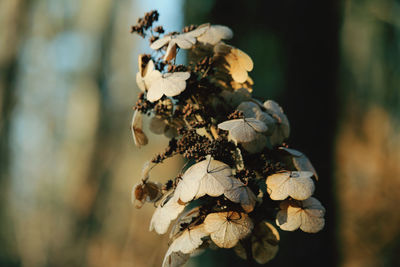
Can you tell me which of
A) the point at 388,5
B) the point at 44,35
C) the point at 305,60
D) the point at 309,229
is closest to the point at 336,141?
the point at 305,60

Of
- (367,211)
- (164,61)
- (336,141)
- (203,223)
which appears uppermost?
(164,61)

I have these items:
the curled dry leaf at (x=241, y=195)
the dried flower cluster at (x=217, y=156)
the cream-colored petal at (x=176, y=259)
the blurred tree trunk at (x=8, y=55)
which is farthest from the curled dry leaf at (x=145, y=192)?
the blurred tree trunk at (x=8, y=55)

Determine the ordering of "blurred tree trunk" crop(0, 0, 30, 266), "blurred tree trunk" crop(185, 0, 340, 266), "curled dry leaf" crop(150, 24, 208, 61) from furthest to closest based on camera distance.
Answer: "blurred tree trunk" crop(0, 0, 30, 266) → "blurred tree trunk" crop(185, 0, 340, 266) → "curled dry leaf" crop(150, 24, 208, 61)

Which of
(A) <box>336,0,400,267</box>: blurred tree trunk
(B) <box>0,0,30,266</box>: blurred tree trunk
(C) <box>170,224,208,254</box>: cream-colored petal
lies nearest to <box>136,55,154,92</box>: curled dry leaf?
(C) <box>170,224,208,254</box>: cream-colored petal

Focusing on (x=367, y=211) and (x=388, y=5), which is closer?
(x=388, y=5)

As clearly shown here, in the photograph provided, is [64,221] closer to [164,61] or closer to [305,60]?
[305,60]

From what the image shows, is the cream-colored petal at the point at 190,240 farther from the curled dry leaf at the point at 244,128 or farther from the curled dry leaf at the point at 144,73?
the curled dry leaf at the point at 144,73

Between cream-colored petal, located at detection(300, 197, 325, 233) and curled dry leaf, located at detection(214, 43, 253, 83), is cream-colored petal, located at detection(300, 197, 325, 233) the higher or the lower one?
the lower one

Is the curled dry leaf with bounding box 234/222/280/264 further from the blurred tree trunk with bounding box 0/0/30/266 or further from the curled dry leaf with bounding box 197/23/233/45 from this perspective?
the blurred tree trunk with bounding box 0/0/30/266
